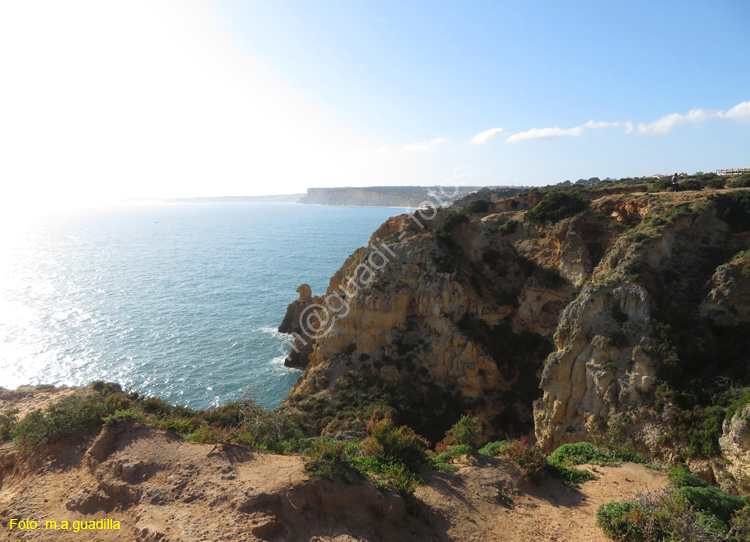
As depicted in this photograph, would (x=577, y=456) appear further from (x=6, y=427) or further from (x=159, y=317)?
(x=159, y=317)

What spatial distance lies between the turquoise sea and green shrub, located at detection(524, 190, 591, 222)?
27532 mm

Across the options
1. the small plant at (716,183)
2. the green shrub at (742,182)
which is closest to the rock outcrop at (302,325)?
the small plant at (716,183)

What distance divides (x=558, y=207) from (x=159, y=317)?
5055cm

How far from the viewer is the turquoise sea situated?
120ft

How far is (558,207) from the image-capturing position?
32750 millimetres

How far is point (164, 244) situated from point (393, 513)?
12786 centimetres

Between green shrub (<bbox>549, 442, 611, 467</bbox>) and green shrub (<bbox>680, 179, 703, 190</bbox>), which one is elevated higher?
green shrub (<bbox>680, 179, 703, 190</bbox>)

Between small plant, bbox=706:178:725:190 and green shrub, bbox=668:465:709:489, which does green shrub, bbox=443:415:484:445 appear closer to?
green shrub, bbox=668:465:709:489

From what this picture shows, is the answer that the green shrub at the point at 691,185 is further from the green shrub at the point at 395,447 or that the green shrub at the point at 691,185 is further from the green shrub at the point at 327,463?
the green shrub at the point at 327,463

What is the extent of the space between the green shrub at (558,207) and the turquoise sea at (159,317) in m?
27.5

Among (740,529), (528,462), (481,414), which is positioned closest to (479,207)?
(481,414)

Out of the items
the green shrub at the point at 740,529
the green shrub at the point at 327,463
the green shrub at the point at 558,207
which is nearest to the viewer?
the green shrub at the point at 740,529

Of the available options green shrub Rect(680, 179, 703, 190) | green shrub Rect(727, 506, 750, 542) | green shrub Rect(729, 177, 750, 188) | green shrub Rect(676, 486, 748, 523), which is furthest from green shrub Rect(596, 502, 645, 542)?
green shrub Rect(680, 179, 703, 190)

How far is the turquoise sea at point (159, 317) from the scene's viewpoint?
36500 mm
